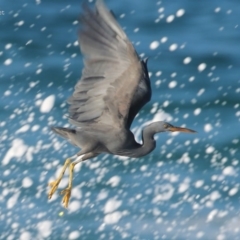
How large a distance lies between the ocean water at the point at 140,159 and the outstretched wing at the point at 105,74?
385cm

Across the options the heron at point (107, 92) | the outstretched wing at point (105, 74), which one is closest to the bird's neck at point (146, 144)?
the heron at point (107, 92)

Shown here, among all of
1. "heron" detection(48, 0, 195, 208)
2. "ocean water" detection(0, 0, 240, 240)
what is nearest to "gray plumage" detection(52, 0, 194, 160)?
"heron" detection(48, 0, 195, 208)

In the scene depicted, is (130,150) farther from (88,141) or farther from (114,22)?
(114,22)

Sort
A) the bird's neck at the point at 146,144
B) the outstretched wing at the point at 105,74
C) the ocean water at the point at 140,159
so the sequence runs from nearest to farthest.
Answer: the outstretched wing at the point at 105,74
the bird's neck at the point at 146,144
the ocean water at the point at 140,159

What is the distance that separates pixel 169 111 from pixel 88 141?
181 inches

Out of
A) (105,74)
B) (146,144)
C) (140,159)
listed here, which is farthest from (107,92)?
(140,159)

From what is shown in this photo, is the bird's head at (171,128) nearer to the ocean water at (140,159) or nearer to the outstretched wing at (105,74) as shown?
the outstretched wing at (105,74)

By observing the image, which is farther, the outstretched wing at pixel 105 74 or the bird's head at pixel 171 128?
the bird's head at pixel 171 128

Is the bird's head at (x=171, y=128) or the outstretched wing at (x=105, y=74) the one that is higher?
the outstretched wing at (x=105, y=74)

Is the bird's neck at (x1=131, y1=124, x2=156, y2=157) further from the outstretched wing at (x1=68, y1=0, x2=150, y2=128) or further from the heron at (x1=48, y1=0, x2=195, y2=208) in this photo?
the outstretched wing at (x1=68, y1=0, x2=150, y2=128)

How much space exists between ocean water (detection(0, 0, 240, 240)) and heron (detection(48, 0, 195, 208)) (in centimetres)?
370

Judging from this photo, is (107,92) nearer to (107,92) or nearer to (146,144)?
(107,92)

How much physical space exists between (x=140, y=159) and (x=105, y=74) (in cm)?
479

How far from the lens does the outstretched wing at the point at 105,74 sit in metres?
6.82
